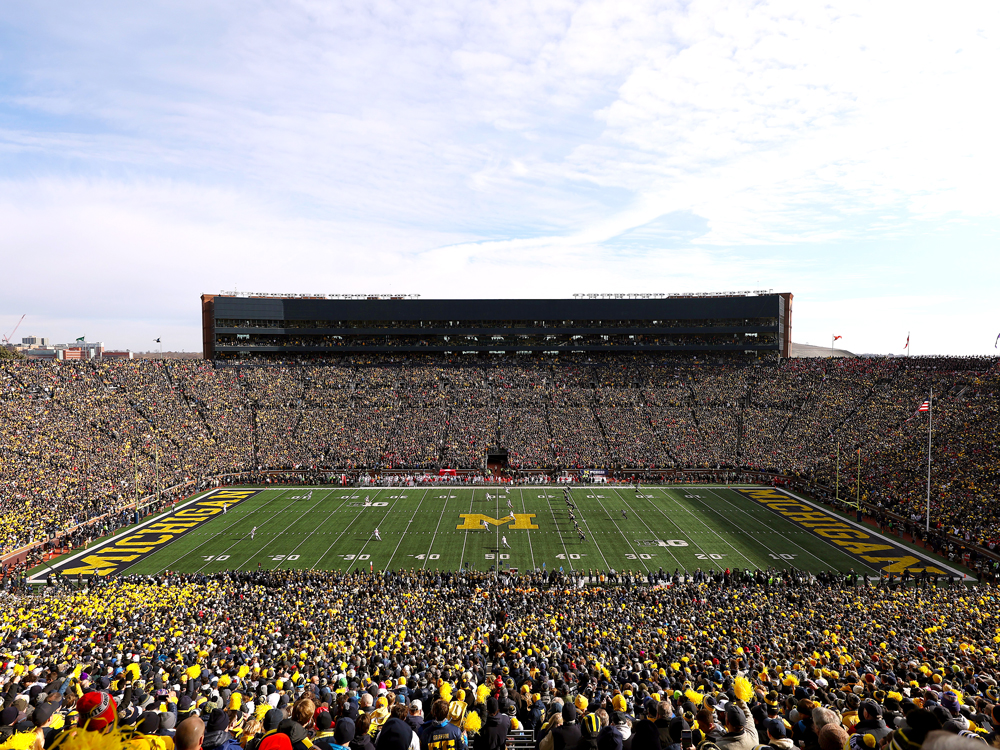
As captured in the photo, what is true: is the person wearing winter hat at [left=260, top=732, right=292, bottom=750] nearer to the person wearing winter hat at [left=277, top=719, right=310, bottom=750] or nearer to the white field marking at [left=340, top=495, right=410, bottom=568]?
the person wearing winter hat at [left=277, top=719, right=310, bottom=750]

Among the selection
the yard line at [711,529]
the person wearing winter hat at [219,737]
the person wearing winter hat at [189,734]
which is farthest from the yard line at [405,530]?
the person wearing winter hat at [189,734]

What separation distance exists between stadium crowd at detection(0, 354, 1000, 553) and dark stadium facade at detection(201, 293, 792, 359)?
439cm

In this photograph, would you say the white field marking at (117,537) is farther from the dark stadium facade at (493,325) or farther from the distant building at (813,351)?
the distant building at (813,351)

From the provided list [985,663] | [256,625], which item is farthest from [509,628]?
[985,663]

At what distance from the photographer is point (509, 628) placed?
1714 centimetres


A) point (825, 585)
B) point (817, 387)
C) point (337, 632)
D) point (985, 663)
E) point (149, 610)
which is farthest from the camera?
point (817, 387)

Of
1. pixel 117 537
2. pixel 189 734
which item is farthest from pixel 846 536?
pixel 117 537

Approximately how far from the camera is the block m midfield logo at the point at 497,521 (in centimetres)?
3431

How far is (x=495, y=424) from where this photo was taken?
190ft

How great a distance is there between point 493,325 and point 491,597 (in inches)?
2324

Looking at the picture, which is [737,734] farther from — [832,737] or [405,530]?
[405,530]

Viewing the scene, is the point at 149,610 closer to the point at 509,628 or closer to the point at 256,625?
the point at 256,625

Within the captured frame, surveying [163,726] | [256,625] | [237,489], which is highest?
[163,726]

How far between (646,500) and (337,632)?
29.1 meters
